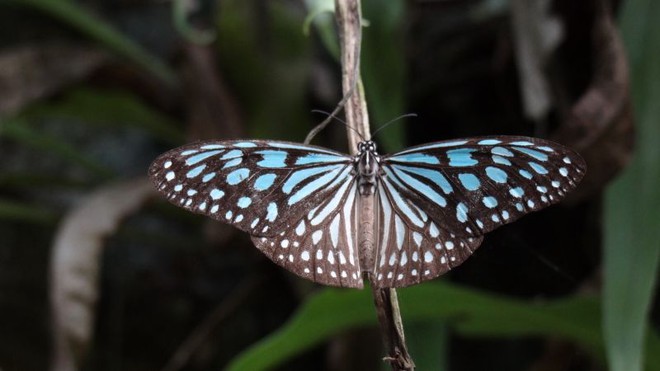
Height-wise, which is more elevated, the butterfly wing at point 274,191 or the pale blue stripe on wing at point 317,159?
the pale blue stripe on wing at point 317,159

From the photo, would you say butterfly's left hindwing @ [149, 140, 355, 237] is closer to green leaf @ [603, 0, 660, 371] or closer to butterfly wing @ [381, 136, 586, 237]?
butterfly wing @ [381, 136, 586, 237]

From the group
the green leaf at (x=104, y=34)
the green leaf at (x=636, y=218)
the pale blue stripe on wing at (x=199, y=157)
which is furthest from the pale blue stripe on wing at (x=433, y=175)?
the green leaf at (x=104, y=34)

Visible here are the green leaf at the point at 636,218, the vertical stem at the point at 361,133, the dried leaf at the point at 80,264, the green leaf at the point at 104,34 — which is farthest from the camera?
the green leaf at the point at 104,34

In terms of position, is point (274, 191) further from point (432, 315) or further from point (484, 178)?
point (432, 315)

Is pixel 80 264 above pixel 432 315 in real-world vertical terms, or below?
above

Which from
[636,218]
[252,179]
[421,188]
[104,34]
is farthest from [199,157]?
[104,34]

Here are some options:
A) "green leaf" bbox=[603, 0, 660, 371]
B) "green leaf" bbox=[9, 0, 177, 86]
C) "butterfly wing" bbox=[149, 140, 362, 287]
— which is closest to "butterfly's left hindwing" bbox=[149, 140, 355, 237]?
"butterfly wing" bbox=[149, 140, 362, 287]

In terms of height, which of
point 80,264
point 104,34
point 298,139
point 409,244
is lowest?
point 409,244

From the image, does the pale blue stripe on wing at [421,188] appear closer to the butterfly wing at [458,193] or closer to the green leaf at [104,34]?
the butterfly wing at [458,193]
